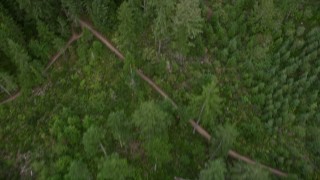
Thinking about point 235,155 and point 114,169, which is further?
point 235,155

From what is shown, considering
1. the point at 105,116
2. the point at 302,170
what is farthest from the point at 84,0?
the point at 302,170

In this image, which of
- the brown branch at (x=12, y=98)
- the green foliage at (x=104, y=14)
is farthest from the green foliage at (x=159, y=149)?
the brown branch at (x=12, y=98)

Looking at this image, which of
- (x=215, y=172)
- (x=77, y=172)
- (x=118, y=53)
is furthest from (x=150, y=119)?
(x=118, y=53)

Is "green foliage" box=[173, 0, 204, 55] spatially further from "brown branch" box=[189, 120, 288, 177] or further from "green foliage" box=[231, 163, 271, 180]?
"green foliage" box=[231, 163, 271, 180]

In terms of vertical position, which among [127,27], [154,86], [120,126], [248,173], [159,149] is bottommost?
[248,173]

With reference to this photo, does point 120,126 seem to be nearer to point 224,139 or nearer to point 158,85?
point 158,85

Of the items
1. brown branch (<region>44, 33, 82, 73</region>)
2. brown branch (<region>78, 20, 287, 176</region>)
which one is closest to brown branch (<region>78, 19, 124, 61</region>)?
brown branch (<region>78, 20, 287, 176</region>)

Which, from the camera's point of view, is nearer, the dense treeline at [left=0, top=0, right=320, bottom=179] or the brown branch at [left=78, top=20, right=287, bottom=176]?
the dense treeline at [left=0, top=0, right=320, bottom=179]

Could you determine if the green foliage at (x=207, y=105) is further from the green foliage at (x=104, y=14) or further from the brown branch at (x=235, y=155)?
the green foliage at (x=104, y=14)
